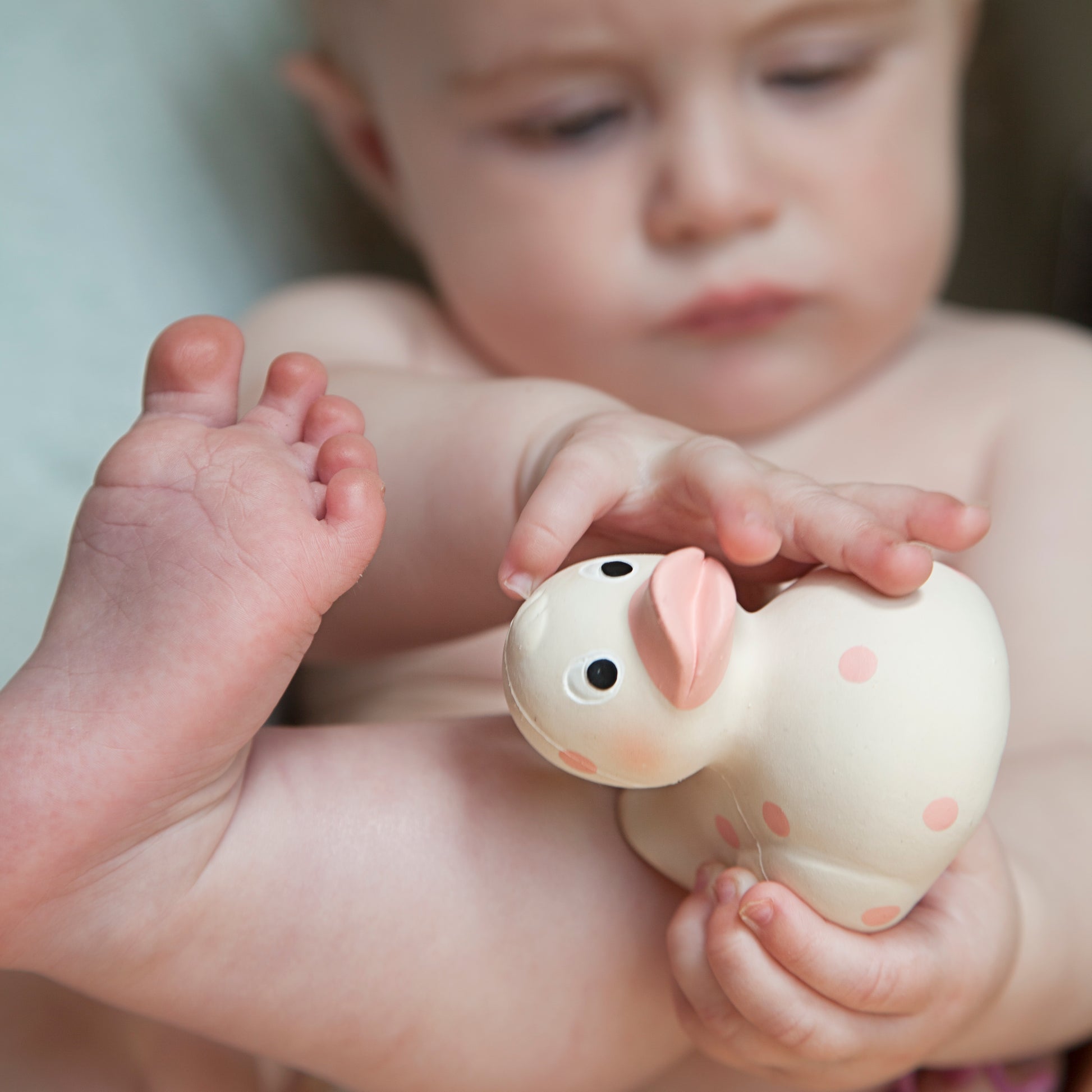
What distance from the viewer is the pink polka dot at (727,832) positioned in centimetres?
51

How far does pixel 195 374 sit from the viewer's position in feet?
1.80

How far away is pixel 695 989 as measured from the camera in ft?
1.71

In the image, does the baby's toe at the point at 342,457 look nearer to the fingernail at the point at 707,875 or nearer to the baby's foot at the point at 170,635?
the baby's foot at the point at 170,635

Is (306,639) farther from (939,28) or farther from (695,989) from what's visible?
(939,28)

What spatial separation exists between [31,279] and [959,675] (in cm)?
71

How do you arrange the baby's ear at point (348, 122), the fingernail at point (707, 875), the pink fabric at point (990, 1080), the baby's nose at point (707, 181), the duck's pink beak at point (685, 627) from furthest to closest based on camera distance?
1. the baby's ear at point (348, 122)
2. the baby's nose at point (707, 181)
3. the pink fabric at point (990, 1080)
4. the fingernail at point (707, 875)
5. the duck's pink beak at point (685, 627)

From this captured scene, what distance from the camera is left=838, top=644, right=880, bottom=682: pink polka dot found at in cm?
45

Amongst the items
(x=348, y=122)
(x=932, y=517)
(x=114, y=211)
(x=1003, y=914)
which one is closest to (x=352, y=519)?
(x=932, y=517)

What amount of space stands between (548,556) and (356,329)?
20.1 inches

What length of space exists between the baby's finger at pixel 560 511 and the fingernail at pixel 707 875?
16 cm

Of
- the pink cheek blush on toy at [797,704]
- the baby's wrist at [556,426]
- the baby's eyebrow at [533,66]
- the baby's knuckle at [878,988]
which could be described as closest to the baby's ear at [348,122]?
the baby's eyebrow at [533,66]

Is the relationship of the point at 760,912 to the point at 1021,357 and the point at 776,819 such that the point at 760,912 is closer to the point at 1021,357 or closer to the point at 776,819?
the point at 776,819

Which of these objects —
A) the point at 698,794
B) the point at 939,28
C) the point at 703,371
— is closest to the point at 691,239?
the point at 703,371

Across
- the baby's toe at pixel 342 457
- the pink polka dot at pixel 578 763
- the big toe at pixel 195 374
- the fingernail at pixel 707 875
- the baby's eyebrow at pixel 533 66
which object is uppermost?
the baby's eyebrow at pixel 533 66
